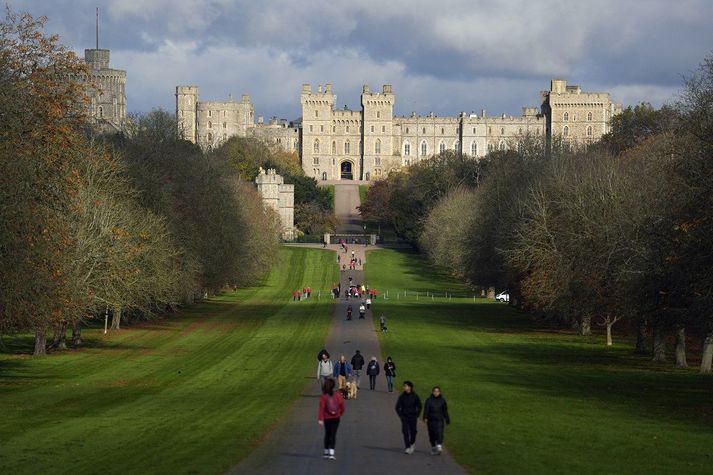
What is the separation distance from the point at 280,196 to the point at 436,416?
129184 mm

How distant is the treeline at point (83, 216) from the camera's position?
107ft

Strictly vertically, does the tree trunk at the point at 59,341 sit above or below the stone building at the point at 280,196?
below

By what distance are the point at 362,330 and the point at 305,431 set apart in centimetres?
3407

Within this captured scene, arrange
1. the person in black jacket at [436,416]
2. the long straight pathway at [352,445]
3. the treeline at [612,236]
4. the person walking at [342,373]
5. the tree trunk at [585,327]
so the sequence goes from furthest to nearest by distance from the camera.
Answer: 1. the tree trunk at [585,327]
2. the treeline at [612,236]
3. the person walking at [342,373]
4. the person in black jacket at [436,416]
5. the long straight pathway at [352,445]

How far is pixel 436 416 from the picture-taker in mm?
20797

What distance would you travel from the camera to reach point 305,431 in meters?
24.2

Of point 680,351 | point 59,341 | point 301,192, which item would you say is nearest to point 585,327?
point 680,351

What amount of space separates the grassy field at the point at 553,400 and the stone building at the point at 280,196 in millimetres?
83010

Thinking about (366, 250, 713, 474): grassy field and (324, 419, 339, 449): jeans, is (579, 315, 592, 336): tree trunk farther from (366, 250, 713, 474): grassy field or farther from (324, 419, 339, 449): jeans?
(324, 419, 339, 449): jeans

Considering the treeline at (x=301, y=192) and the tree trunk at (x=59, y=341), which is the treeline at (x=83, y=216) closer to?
the tree trunk at (x=59, y=341)

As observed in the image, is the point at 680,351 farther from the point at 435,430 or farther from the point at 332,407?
the point at 332,407

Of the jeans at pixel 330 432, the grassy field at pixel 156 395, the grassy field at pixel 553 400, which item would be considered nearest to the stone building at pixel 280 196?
the grassy field at pixel 156 395

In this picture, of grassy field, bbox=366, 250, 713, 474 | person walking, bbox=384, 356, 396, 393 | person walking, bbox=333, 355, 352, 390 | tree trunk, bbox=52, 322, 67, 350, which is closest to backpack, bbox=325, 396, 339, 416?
grassy field, bbox=366, 250, 713, 474

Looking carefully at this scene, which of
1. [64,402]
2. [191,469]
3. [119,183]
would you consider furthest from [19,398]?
[119,183]
